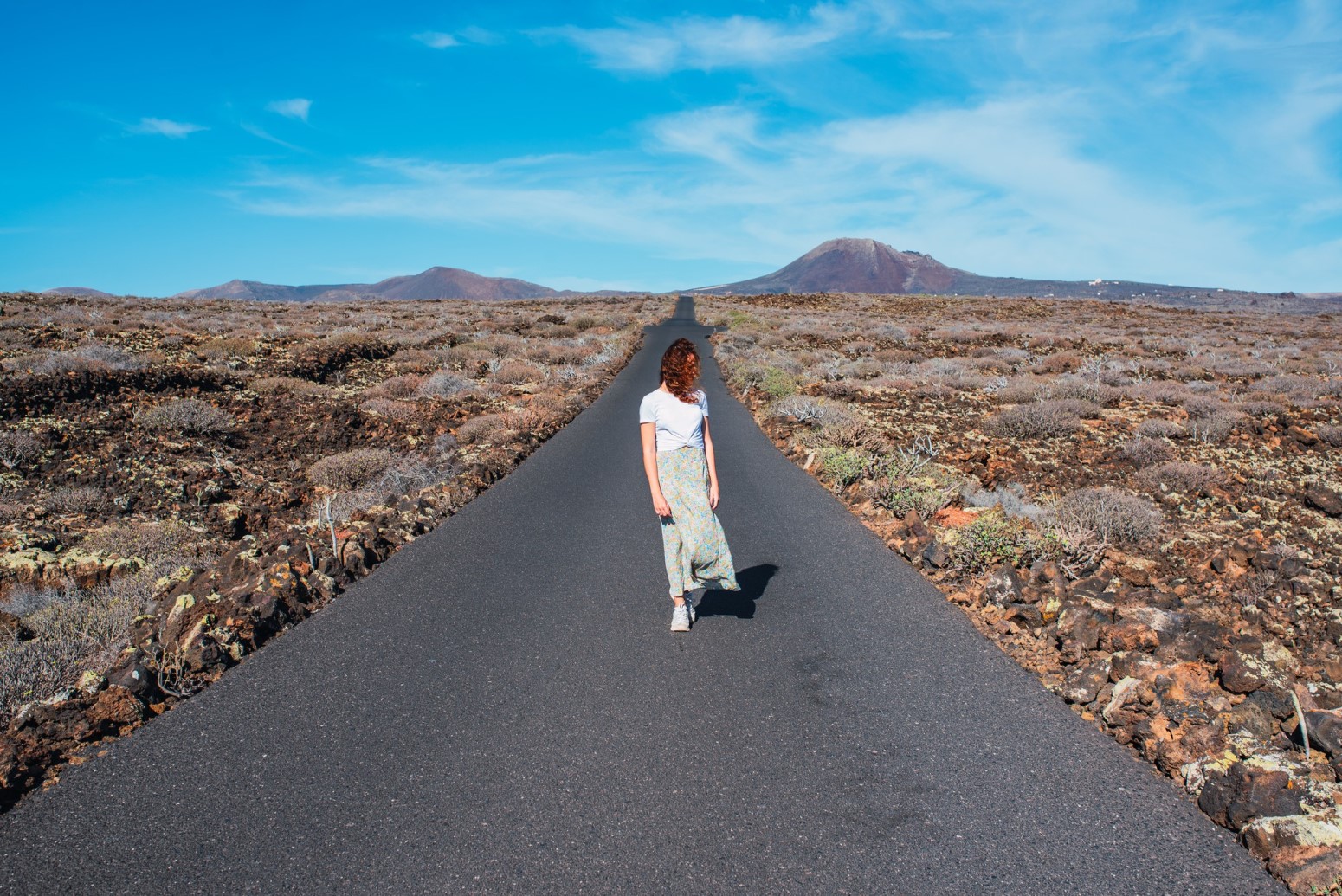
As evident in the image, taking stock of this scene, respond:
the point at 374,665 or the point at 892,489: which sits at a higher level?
the point at 892,489

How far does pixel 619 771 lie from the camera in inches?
128

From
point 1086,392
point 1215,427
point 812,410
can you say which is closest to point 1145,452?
point 1215,427

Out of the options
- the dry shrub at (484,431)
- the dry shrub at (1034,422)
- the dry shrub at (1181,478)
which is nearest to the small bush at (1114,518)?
the dry shrub at (1181,478)

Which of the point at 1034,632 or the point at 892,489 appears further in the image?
the point at 892,489

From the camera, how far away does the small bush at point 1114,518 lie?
22.4ft

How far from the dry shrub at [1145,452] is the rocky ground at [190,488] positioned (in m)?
9.51

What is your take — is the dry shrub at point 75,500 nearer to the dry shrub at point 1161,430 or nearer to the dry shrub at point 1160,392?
the dry shrub at point 1161,430

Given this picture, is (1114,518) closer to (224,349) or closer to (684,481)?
(684,481)

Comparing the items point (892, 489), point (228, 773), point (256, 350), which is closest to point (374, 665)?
point (228, 773)

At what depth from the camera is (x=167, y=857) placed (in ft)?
8.87

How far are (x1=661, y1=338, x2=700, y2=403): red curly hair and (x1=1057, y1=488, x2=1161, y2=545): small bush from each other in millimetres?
4399

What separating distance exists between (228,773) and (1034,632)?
4.88 metres

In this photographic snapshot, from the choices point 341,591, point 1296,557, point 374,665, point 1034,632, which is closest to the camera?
point 374,665

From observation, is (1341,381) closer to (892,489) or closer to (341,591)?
(892,489)
